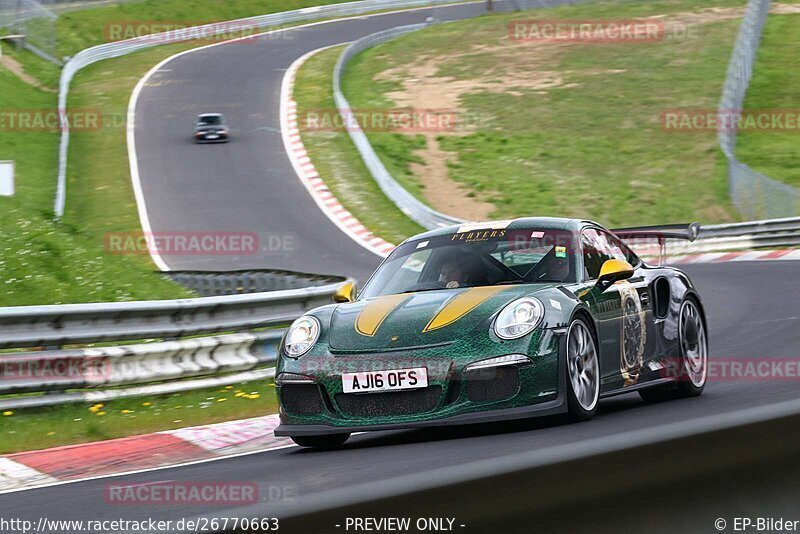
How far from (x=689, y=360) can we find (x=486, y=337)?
7.80 feet

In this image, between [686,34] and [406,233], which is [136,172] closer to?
[406,233]

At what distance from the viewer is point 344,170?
103 ft

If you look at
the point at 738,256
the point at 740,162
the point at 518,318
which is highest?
the point at 518,318

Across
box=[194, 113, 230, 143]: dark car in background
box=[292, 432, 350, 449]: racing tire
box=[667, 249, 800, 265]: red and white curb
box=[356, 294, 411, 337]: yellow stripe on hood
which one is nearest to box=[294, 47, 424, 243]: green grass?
box=[194, 113, 230, 143]: dark car in background

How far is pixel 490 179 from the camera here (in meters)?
30.6

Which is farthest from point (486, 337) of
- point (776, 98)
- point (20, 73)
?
point (20, 73)

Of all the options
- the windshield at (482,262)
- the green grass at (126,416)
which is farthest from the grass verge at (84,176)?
the windshield at (482,262)

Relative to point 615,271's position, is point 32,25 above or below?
below

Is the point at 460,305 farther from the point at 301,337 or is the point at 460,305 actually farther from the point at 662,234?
the point at 662,234

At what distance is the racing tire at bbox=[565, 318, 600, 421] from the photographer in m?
7.10

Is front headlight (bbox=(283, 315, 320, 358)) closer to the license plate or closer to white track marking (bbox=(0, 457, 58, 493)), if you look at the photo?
the license plate

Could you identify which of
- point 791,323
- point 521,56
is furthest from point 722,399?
point 521,56

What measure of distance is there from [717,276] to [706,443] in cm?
1709

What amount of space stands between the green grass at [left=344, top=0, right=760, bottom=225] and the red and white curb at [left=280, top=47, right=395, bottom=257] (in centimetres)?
189
